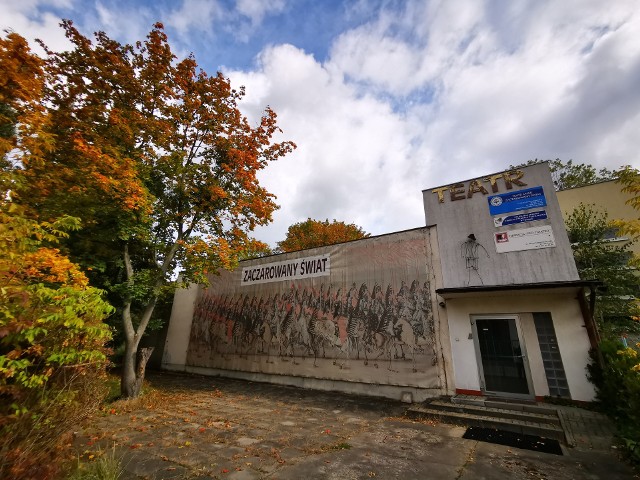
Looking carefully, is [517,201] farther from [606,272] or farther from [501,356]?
[606,272]

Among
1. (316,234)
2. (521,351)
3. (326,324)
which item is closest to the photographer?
(521,351)

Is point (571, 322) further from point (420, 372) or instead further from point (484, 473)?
point (484, 473)

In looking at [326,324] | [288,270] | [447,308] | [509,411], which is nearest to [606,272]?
[447,308]

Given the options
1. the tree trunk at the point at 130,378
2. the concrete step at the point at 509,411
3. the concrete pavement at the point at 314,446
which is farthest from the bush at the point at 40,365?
the concrete step at the point at 509,411

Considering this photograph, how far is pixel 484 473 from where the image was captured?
412cm

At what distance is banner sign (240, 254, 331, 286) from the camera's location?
38.7 ft

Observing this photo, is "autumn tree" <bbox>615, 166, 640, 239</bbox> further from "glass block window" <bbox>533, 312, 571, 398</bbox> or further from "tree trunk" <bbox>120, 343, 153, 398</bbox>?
"tree trunk" <bbox>120, 343, 153, 398</bbox>

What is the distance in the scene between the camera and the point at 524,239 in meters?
8.54

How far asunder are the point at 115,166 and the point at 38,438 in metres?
7.00

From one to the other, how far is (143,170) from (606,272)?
815 inches

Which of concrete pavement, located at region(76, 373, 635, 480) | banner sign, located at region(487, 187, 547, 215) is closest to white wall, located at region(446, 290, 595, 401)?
concrete pavement, located at region(76, 373, 635, 480)

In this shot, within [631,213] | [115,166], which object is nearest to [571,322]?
[115,166]

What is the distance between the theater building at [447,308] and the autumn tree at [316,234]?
51.3ft

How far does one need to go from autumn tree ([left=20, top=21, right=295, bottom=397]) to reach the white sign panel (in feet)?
26.9
